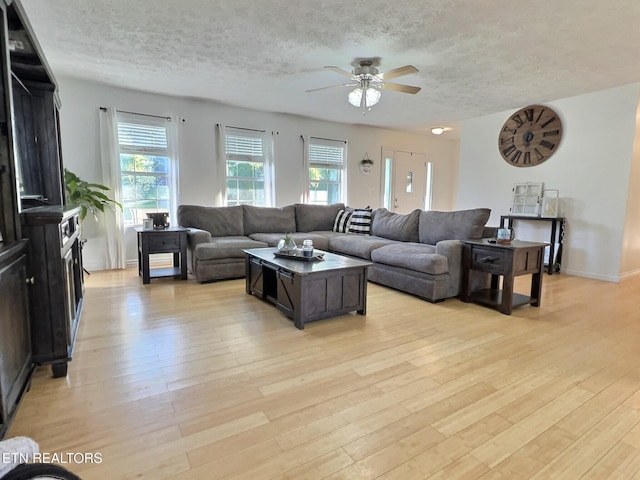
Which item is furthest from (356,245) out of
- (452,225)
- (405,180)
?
(405,180)

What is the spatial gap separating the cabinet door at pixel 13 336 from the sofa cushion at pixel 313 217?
4.14m

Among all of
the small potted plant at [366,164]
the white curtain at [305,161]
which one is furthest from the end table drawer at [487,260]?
the small potted plant at [366,164]

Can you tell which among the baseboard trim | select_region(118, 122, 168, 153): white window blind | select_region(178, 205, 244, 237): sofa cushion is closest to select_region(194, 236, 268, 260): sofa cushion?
select_region(178, 205, 244, 237): sofa cushion

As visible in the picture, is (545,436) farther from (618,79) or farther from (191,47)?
(618,79)

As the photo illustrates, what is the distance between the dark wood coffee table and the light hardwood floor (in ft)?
0.38

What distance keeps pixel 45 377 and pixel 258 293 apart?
183 centimetres

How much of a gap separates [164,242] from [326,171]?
3556 mm

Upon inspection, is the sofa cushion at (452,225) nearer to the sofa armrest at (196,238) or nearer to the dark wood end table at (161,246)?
the sofa armrest at (196,238)

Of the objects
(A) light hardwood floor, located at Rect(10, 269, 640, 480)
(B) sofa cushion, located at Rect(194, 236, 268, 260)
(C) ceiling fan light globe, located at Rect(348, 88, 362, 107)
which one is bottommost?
(A) light hardwood floor, located at Rect(10, 269, 640, 480)

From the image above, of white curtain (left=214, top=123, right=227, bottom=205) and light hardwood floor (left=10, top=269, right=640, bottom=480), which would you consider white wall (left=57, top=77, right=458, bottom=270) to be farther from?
light hardwood floor (left=10, top=269, right=640, bottom=480)

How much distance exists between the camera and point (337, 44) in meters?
3.20

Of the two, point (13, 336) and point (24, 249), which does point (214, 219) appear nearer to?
point (24, 249)

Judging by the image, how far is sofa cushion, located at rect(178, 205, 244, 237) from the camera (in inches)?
190

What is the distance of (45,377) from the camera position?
6.53 ft
